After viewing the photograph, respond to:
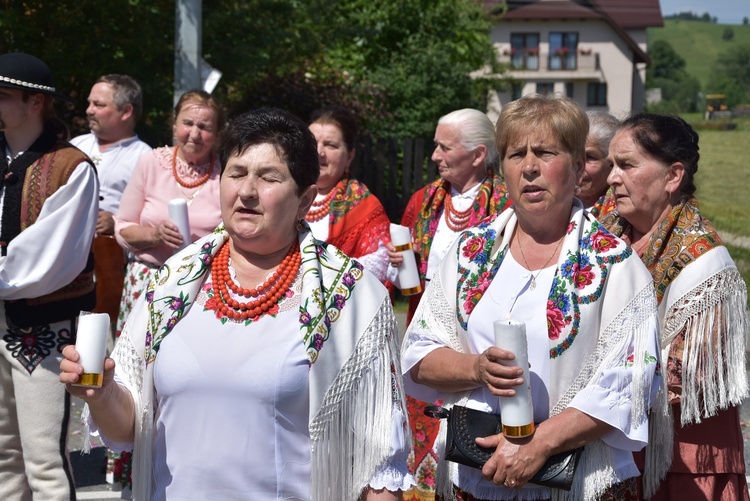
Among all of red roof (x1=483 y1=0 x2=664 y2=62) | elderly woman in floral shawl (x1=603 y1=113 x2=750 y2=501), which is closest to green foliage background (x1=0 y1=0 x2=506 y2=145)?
elderly woman in floral shawl (x1=603 y1=113 x2=750 y2=501)

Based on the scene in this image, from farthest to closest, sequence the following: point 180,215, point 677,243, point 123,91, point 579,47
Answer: point 579,47 → point 123,91 → point 180,215 → point 677,243

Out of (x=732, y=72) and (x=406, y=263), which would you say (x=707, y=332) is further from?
(x=732, y=72)

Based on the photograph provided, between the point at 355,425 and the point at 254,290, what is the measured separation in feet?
1.57

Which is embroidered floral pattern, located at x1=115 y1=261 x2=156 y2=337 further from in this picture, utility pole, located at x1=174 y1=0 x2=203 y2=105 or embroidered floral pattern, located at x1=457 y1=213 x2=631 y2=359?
utility pole, located at x1=174 y1=0 x2=203 y2=105

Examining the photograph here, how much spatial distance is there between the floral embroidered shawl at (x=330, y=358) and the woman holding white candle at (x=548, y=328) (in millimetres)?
311

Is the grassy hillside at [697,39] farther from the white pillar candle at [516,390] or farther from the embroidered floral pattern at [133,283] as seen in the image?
the white pillar candle at [516,390]

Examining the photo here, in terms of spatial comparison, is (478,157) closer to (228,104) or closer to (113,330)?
(113,330)

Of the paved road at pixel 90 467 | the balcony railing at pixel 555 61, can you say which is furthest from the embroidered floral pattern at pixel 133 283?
the balcony railing at pixel 555 61

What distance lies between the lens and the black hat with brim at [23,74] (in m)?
4.46

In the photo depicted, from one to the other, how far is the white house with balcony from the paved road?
49959 millimetres

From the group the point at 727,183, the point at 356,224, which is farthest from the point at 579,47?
the point at 356,224

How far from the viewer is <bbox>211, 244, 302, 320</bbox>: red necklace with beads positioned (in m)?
2.86

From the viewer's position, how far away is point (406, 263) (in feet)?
16.3

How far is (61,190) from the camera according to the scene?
438 cm
